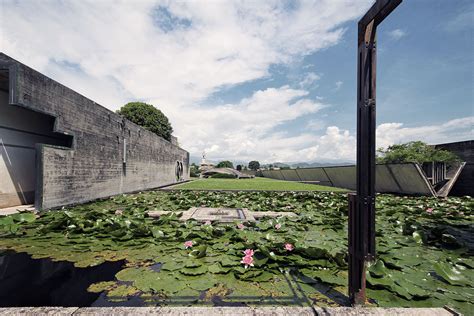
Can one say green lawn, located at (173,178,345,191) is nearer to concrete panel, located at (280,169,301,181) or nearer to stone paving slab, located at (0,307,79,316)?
concrete panel, located at (280,169,301,181)

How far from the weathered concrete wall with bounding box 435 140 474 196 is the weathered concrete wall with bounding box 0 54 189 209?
14.5m

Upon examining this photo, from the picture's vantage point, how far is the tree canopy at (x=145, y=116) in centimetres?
2728

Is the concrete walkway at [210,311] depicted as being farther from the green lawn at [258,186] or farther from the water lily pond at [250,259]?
the green lawn at [258,186]

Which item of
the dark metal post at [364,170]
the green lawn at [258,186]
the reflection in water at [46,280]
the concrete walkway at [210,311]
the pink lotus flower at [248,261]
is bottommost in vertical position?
the green lawn at [258,186]

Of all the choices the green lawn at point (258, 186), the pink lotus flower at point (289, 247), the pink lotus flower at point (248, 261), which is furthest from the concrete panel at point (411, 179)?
the pink lotus flower at point (248, 261)

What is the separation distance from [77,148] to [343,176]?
14104 mm

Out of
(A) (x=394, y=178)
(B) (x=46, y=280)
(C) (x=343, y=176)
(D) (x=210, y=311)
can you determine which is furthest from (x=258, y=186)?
(D) (x=210, y=311)

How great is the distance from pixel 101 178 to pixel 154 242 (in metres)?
6.20

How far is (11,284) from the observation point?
2004 mm

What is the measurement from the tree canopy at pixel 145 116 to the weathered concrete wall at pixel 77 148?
16959 mm

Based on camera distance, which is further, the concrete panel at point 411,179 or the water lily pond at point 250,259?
the concrete panel at point 411,179

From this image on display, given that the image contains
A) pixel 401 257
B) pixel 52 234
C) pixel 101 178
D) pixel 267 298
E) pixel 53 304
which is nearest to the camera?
pixel 53 304

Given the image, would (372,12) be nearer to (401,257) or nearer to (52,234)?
(401,257)

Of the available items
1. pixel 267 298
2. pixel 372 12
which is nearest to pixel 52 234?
pixel 267 298
